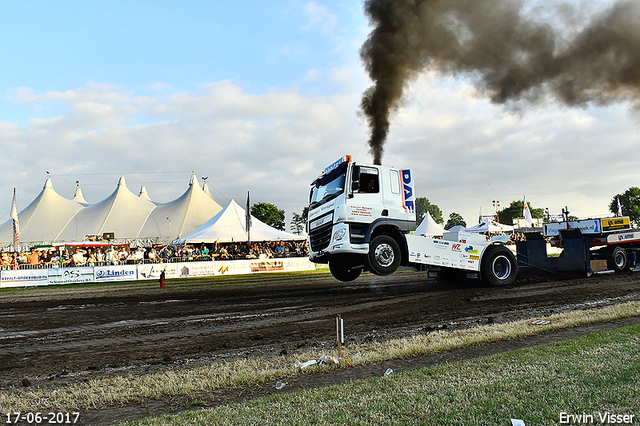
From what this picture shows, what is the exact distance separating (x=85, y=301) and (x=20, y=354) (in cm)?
830

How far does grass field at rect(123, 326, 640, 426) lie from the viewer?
356cm

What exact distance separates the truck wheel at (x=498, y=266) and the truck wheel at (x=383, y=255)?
3348mm

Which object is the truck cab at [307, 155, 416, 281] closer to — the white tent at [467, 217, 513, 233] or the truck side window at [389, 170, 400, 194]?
the truck side window at [389, 170, 400, 194]

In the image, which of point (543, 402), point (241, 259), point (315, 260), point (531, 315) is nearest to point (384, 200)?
point (315, 260)

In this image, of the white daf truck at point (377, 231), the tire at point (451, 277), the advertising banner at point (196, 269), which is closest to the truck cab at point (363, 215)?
the white daf truck at point (377, 231)

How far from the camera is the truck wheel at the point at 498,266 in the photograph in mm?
13141

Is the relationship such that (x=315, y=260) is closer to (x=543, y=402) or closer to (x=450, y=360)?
(x=450, y=360)

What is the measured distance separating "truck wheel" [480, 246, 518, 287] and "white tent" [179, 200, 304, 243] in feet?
78.0

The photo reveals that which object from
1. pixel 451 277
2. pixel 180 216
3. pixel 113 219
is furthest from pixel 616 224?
pixel 113 219

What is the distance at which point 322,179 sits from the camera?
12281 mm

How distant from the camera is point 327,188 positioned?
11.9 metres

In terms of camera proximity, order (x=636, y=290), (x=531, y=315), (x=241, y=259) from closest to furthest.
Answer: (x=531, y=315)
(x=636, y=290)
(x=241, y=259)

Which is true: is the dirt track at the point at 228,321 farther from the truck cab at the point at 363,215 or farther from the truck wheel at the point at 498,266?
the truck cab at the point at 363,215

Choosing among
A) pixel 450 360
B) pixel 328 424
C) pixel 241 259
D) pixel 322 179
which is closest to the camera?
pixel 328 424
